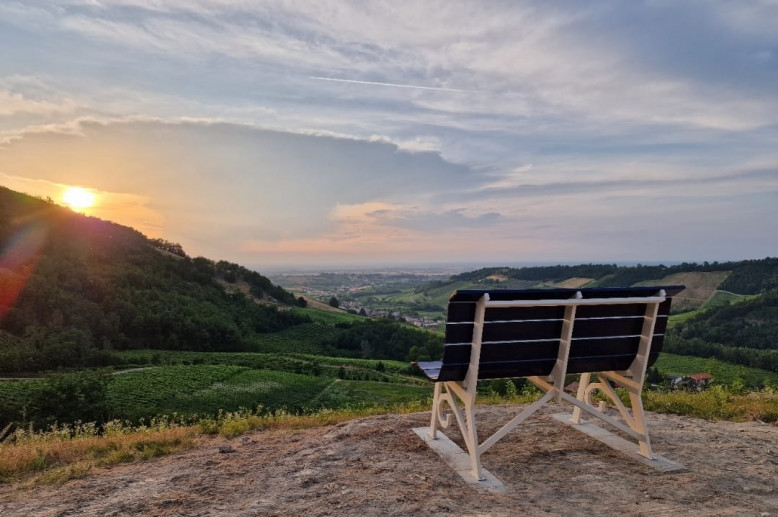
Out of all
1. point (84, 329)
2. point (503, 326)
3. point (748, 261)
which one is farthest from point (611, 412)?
point (748, 261)

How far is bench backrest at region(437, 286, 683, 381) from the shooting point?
4.07 metres

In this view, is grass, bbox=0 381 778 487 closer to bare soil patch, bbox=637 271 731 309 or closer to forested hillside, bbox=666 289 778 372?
forested hillside, bbox=666 289 778 372

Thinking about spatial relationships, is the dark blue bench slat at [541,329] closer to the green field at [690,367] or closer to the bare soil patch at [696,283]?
the green field at [690,367]

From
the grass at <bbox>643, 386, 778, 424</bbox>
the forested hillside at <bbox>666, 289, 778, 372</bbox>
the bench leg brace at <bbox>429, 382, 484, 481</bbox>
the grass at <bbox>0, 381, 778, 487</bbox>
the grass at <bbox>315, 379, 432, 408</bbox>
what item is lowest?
the grass at <bbox>315, 379, 432, 408</bbox>

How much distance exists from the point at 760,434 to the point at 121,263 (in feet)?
340

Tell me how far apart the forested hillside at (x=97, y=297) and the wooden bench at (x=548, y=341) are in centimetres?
6236

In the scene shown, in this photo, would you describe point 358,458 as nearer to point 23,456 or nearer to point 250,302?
point 23,456

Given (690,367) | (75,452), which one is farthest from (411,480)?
(690,367)

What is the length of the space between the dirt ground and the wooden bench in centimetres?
47

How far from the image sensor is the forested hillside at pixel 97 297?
62438mm

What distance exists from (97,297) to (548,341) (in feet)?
294

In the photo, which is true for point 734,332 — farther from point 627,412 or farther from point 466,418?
point 466,418

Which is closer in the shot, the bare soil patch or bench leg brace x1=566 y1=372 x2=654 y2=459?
bench leg brace x1=566 y1=372 x2=654 y2=459

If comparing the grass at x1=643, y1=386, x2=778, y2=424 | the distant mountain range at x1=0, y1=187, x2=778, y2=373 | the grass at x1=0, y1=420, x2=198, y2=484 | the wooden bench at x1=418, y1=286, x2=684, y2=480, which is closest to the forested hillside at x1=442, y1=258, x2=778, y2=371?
the distant mountain range at x1=0, y1=187, x2=778, y2=373
